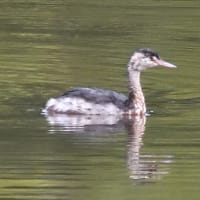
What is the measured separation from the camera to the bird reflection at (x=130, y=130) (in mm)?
12129

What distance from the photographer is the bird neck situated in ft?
52.1

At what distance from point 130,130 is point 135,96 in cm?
129

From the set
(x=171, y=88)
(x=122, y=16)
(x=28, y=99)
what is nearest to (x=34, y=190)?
(x=28, y=99)

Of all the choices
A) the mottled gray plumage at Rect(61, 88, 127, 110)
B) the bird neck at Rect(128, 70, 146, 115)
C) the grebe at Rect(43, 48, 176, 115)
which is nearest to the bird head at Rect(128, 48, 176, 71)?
the bird neck at Rect(128, 70, 146, 115)

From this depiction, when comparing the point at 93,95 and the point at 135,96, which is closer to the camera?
the point at 93,95

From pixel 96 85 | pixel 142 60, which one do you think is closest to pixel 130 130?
pixel 142 60

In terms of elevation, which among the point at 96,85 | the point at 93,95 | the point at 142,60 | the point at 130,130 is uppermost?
the point at 142,60

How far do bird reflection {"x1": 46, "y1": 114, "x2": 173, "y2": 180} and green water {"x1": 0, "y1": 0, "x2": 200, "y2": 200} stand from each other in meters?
0.02

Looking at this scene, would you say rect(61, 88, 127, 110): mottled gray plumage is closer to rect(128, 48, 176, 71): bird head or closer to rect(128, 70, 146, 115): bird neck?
rect(128, 70, 146, 115): bird neck

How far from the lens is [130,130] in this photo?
1484 cm

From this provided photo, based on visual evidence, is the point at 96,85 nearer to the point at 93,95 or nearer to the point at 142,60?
the point at 142,60

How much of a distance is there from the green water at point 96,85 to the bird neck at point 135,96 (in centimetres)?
21

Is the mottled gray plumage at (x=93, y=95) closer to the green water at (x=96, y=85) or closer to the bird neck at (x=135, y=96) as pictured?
the bird neck at (x=135, y=96)

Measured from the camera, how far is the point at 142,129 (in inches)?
582
